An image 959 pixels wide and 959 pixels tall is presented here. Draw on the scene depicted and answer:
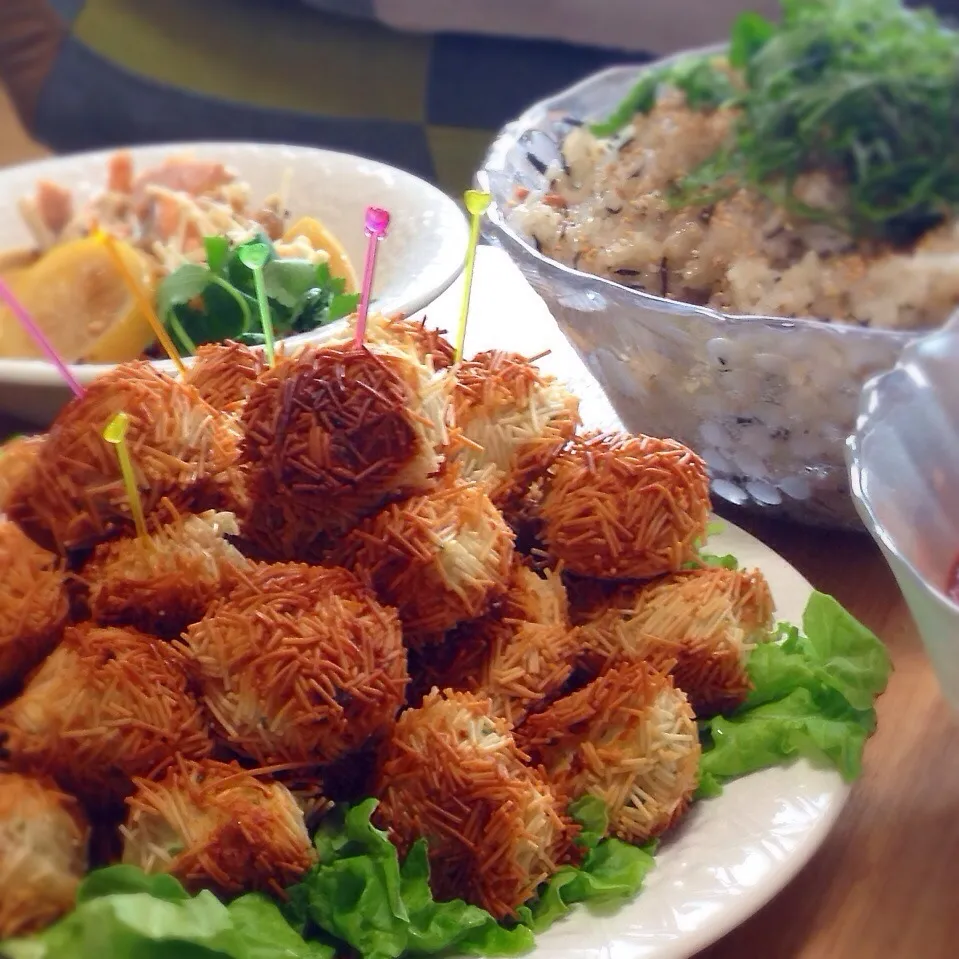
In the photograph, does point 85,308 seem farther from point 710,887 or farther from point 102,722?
point 710,887

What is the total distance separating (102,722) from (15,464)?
18 cm

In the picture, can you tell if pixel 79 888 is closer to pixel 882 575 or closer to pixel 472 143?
pixel 882 575

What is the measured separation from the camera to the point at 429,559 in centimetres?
65

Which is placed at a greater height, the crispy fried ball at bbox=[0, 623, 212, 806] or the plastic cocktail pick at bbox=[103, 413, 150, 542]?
the plastic cocktail pick at bbox=[103, 413, 150, 542]

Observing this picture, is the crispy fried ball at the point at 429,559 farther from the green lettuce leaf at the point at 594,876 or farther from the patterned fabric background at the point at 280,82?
the patterned fabric background at the point at 280,82

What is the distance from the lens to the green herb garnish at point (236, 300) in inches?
44.6

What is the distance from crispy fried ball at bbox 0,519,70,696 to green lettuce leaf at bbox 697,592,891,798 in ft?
1.28

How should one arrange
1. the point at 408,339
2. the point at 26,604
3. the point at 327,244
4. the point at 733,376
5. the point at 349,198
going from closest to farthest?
the point at 26,604 < the point at 408,339 < the point at 733,376 < the point at 327,244 < the point at 349,198

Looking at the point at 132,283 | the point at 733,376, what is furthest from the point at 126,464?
the point at 733,376

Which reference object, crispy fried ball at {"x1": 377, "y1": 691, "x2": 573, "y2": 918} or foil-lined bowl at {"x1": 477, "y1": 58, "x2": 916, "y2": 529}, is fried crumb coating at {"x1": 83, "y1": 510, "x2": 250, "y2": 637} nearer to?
crispy fried ball at {"x1": 377, "y1": 691, "x2": 573, "y2": 918}

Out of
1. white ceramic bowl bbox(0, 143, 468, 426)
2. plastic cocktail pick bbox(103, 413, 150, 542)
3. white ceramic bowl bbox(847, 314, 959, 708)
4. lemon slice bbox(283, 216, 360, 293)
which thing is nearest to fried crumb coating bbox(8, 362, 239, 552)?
plastic cocktail pick bbox(103, 413, 150, 542)

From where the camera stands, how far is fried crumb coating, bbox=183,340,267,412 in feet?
2.52

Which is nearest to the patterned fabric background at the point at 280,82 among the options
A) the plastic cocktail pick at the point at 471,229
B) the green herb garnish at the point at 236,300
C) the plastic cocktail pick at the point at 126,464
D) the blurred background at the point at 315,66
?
the blurred background at the point at 315,66

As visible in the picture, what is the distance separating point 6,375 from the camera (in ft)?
3.46
